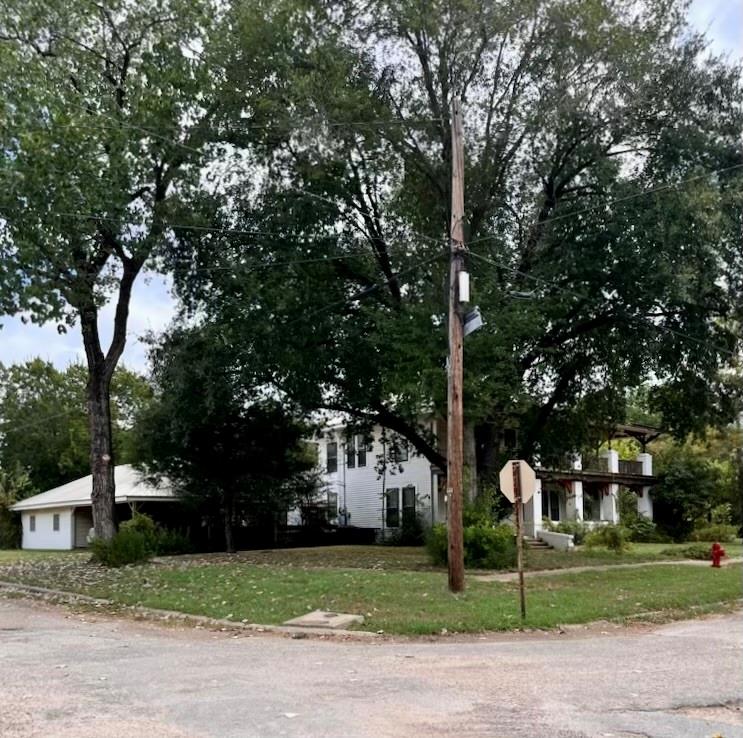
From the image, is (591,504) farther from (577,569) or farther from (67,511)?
(67,511)

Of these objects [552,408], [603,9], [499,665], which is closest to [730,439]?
[552,408]

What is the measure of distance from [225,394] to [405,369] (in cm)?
617

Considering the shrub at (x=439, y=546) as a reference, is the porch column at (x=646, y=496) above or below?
above

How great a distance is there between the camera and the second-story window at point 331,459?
42.1 m

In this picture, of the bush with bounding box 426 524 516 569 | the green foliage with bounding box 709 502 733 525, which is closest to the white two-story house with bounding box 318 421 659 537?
the green foliage with bounding box 709 502 733 525

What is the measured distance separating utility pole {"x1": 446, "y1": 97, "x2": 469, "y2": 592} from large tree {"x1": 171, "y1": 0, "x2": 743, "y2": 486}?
390cm

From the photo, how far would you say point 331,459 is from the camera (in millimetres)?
42562

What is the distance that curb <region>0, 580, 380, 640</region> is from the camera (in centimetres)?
1233

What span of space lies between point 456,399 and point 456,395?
0.24 ft

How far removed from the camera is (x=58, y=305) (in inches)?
860

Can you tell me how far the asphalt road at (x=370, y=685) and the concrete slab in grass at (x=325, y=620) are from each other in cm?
79

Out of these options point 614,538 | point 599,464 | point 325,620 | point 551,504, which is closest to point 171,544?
point 614,538

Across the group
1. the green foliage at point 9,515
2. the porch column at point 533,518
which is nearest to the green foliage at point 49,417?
the green foliage at point 9,515

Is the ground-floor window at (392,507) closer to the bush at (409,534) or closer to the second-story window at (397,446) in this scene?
the bush at (409,534)
